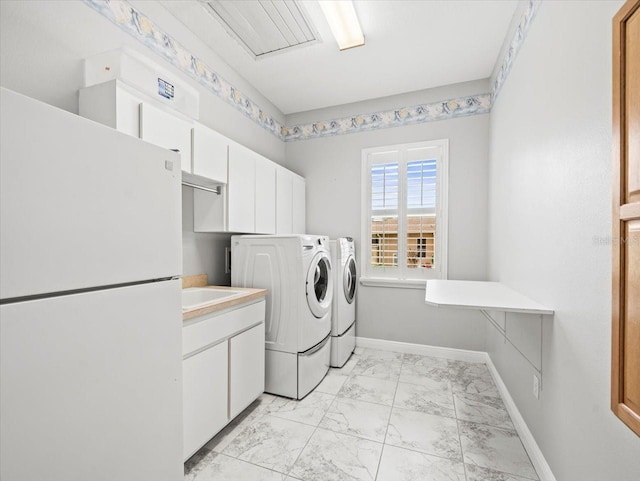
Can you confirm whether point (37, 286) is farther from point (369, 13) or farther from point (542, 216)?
point (369, 13)

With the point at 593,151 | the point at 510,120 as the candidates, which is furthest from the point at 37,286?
the point at 510,120

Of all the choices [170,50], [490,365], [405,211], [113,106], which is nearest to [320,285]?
[405,211]

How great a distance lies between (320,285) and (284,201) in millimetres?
1016

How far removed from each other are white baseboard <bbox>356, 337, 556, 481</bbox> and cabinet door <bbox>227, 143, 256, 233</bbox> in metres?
1.95

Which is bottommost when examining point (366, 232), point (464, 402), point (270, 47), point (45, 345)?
point (464, 402)

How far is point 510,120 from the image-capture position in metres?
2.17

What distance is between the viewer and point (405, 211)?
3234 mm

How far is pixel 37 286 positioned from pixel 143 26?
198cm

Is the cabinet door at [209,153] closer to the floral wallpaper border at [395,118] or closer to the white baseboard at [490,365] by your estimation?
the floral wallpaper border at [395,118]

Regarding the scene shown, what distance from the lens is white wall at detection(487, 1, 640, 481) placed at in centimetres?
100

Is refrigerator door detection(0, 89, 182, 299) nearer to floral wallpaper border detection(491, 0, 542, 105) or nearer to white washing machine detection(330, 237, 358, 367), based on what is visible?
white washing machine detection(330, 237, 358, 367)

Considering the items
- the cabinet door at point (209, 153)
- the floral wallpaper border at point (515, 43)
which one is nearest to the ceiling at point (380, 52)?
the floral wallpaper border at point (515, 43)

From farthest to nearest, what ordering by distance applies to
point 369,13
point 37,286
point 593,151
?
1. point 369,13
2. point 593,151
3. point 37,286

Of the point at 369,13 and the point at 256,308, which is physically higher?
the point at 369,13
